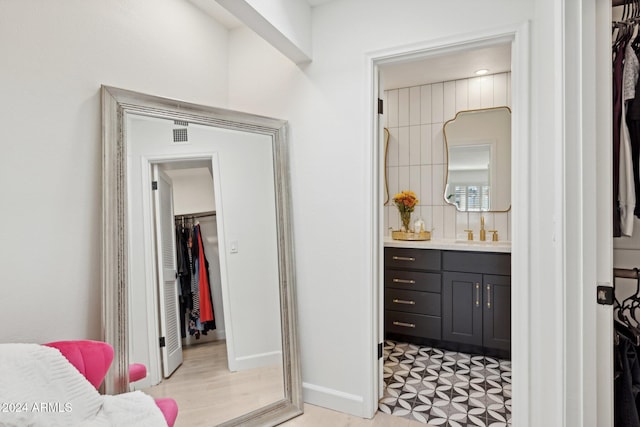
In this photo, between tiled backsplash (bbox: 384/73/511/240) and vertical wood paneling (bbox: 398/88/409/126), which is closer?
tiled backsplash (bbox: 384/73/511/240)

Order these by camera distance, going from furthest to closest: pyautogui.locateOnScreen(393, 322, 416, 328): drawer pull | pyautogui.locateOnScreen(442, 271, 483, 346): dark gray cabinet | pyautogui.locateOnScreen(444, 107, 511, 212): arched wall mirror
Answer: pyautogui.locateOnScreen(444, 107, 511, 212): arched wall mirror
pyautogui.locateOnScreen(393, 322, 416, 328): drawer pull
pyautogui.locateOnScreen(442, 271, 483, 346): dark gray cabinet

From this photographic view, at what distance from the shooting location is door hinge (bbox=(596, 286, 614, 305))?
1.17 m

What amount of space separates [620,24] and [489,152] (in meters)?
2.17

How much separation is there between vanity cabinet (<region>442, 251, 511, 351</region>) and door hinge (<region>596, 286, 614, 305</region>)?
1.74 meters

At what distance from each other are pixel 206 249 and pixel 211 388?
72 centimetres

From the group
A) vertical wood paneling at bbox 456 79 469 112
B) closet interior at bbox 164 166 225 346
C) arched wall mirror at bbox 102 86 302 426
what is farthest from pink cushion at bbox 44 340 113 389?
vertical wood paneling at bbox 456 79 469 112

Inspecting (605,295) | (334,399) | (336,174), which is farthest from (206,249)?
(605,295)

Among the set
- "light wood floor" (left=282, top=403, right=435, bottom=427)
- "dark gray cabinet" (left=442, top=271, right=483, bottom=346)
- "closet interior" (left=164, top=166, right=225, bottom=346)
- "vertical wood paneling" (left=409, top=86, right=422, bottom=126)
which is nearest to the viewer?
"closet interior" (left=164, top=166, right=225, bottom=346)

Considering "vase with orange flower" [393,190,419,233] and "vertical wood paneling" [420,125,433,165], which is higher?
"vertical wood paneling" [420,125,433,165]

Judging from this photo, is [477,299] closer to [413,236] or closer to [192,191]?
[413,236]

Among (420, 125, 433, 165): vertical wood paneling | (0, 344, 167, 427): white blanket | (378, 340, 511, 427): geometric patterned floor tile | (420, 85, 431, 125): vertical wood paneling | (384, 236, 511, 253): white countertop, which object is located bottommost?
(378, 340, 511, 427): geometric patterned floor tile

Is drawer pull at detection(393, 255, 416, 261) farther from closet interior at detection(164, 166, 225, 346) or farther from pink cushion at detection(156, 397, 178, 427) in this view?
pink cushion at detection(156, 397, 178, 427)

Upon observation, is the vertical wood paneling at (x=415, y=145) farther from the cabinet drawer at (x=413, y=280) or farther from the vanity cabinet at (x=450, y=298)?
the cabinet drawer at (x=413, y=280)

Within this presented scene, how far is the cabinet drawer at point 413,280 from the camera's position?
3.12m
